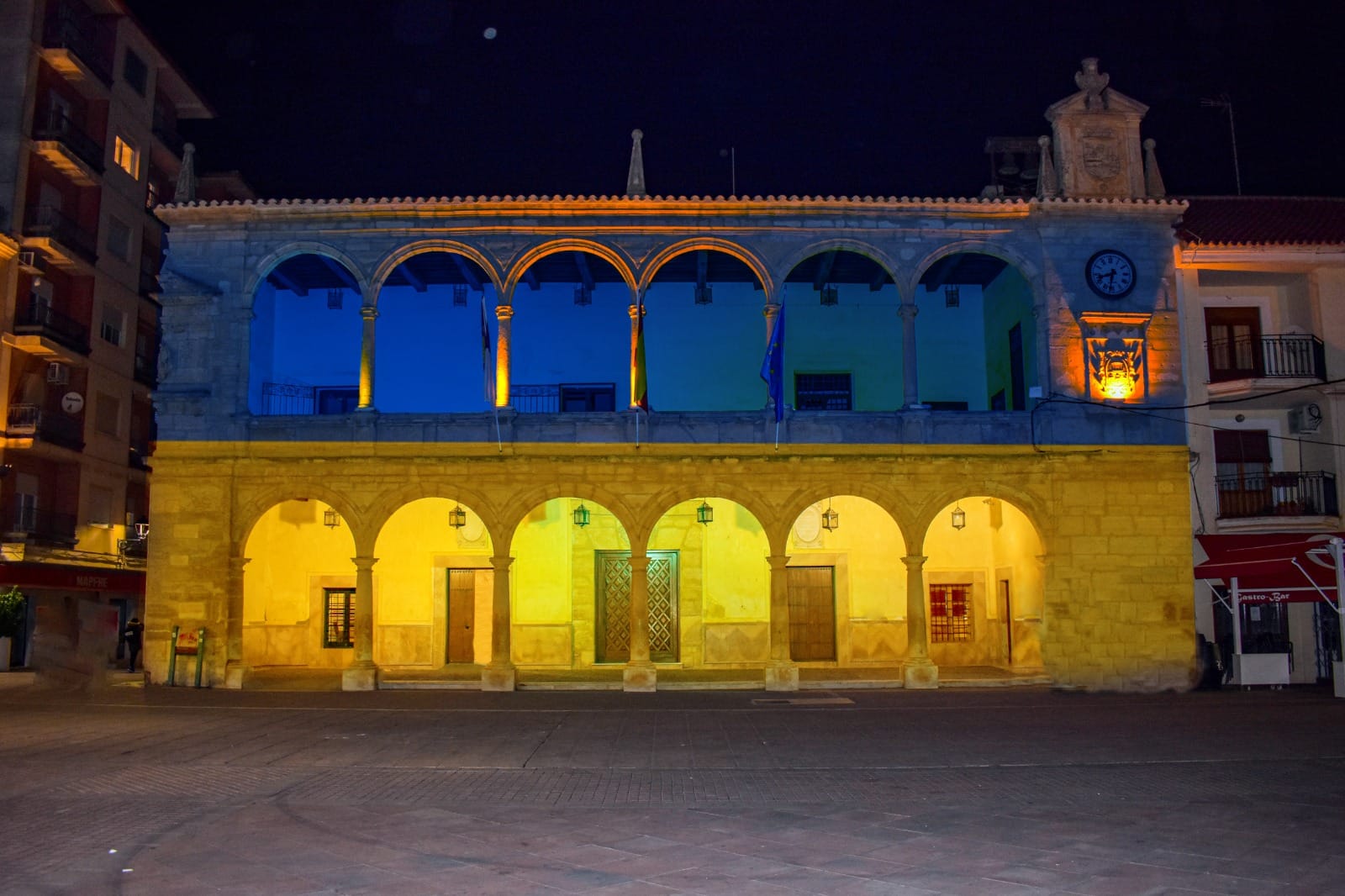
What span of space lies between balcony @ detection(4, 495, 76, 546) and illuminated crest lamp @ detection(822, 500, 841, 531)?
19.5 m

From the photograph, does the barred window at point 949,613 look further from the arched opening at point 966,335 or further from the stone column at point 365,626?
the stone column at point 365,626

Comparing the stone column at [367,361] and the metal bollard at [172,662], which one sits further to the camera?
the stone column at [367,361]

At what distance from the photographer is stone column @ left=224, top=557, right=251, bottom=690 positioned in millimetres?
19578

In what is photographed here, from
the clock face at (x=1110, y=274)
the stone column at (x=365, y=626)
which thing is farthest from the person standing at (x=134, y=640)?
the clock face at (x=1110, y=274)

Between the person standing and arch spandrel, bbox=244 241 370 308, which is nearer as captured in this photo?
arch spandrel, bbox=244 241 370 308

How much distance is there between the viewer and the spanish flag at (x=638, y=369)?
65.2 feet

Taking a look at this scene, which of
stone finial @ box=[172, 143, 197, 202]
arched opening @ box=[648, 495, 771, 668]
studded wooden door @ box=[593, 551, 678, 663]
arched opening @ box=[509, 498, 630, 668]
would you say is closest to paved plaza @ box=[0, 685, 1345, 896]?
arched opening @ box=[509, 498, 630, 668]

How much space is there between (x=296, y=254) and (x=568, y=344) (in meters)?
5.94

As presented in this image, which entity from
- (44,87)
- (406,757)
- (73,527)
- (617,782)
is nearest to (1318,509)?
(617,782)

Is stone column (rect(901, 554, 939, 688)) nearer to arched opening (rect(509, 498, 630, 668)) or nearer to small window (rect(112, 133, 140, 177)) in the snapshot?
arched opening (rect(509, 498, 630, 668))

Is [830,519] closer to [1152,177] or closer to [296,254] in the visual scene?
[1152,177]

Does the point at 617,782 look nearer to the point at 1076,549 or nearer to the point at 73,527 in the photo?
the point at 1076,549

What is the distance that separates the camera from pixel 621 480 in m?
19.8

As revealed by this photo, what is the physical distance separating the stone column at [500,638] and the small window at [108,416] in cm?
1665
